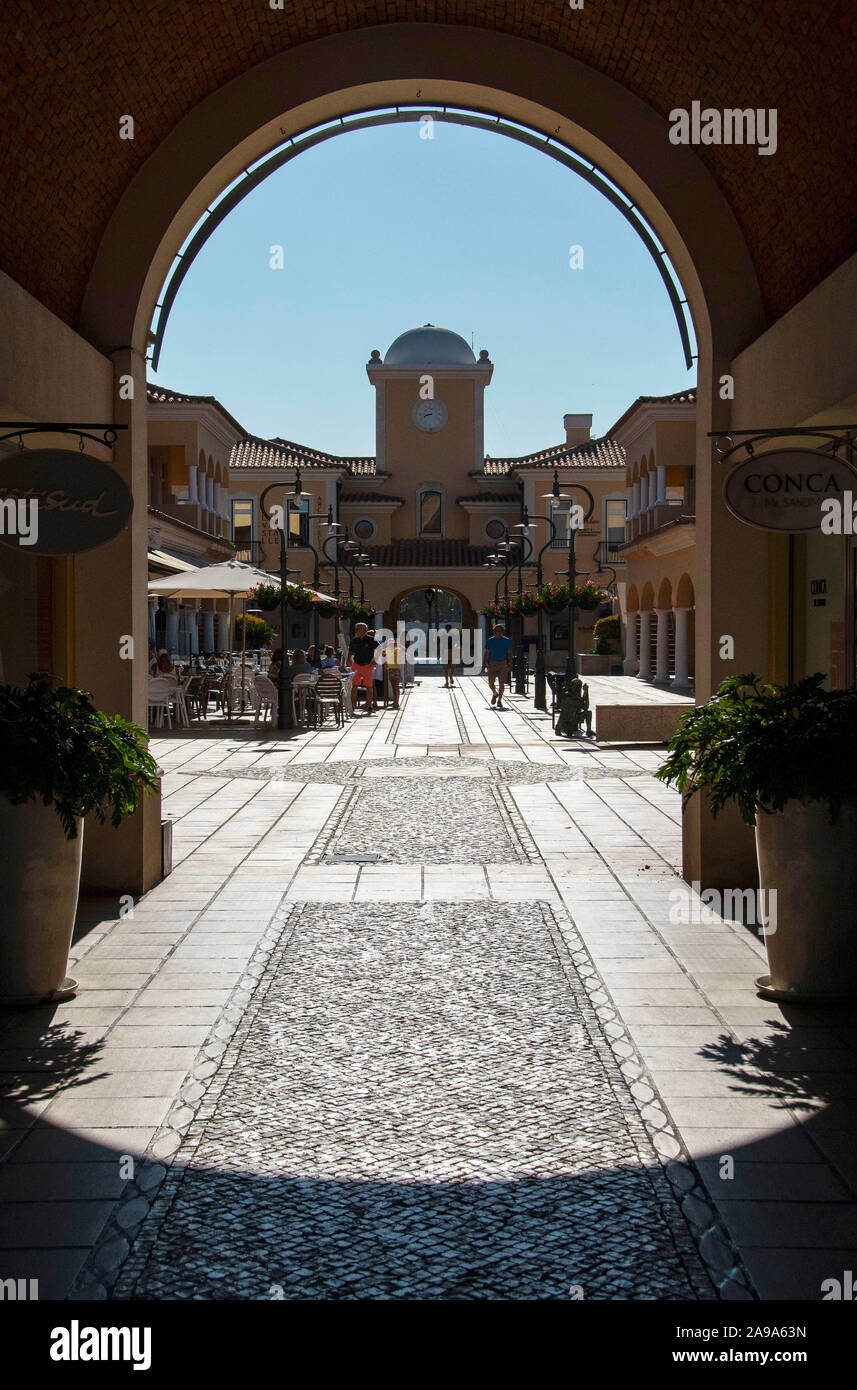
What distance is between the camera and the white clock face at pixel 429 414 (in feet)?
200

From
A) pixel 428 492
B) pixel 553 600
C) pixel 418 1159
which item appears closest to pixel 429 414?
pixel 428 492

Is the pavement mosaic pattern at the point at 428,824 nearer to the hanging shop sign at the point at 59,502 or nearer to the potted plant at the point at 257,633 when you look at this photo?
the hanging shop sign at the point at 59,502

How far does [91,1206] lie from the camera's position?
12.8 feet

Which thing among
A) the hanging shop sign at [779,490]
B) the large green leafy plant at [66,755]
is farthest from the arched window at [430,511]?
the large green leafy plant at [66,755]

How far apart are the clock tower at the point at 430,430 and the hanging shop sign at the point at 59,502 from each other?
5399cm

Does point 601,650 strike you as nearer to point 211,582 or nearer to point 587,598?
point 587,598

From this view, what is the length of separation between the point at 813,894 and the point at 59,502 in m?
4.13

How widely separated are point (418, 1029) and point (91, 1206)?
78.3 inches

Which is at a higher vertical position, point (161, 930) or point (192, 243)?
point (192, 243)

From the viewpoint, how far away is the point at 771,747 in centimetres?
586

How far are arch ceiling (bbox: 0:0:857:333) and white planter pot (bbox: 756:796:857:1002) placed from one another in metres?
3.30

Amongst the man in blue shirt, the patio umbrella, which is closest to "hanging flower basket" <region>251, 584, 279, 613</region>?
the patio umbrella
